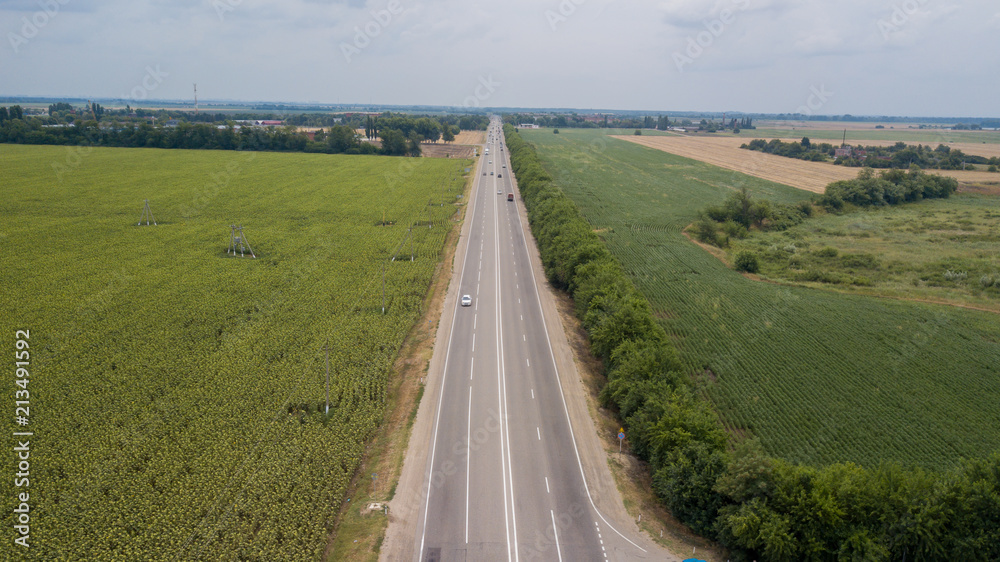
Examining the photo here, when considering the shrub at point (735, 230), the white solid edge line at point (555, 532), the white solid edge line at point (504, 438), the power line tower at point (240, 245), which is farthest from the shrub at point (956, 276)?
the power line tower at point (240, 245)

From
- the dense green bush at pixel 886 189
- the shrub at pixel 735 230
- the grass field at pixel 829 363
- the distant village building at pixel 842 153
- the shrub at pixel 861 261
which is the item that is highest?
the distant village building at pixel 842 153

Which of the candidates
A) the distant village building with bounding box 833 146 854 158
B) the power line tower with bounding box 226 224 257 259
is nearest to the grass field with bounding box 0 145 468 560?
the power line tower with bounding box 226 224 257 259

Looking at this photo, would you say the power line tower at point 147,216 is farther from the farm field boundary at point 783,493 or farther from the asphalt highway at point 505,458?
the farm field boundary at point 783,493

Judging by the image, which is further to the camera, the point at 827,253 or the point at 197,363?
the point at 827,253

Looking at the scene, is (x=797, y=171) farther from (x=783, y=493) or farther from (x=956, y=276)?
(x=783, y=493)

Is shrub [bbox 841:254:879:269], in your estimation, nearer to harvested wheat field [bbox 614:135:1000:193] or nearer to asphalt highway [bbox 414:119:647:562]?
asphalt highway [bbox 414:119:647:562]

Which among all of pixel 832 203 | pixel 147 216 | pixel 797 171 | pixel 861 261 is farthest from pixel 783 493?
pixel 797 171
